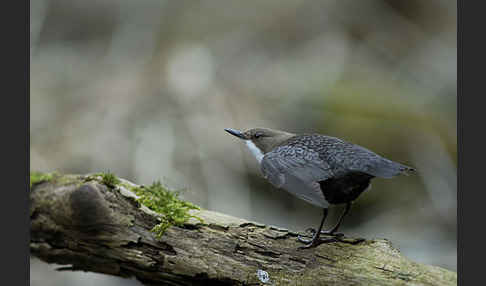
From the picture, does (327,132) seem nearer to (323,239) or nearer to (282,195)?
(282,195)

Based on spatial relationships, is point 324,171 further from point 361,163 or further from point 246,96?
point 246,96

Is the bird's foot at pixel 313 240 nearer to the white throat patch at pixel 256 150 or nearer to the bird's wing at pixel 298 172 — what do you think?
the bird's wing at pixel 298 172

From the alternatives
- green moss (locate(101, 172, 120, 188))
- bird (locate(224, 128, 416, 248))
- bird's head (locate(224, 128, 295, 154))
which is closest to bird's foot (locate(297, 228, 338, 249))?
bird (locate(224, 128, 416, 248))

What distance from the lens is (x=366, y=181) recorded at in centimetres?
318

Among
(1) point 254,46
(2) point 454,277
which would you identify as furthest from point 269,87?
(2) point 454,277

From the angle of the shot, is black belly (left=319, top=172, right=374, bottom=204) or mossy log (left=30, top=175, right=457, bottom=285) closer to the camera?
mossy log (left=30, top=175, right=457, bottom=285)

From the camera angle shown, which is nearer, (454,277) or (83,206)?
(454,277)

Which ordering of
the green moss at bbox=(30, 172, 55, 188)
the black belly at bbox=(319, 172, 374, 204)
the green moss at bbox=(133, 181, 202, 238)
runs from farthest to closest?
the green moss at bbox=(30, 172, 55, 188)
the green moss at bbox=(133, 181, 202, 238)
the black belly at bbox=(319, 172, 374, 204)

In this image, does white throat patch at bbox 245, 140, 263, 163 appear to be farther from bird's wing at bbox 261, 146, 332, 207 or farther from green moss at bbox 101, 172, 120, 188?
A: green moss at bbox 101, 172, 120, 188

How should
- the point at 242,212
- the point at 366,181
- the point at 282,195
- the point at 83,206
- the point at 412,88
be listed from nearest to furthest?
the point at 366,181 < the point at 83,206 < the point at 242,212 < the point at 282,195 < the point at 412,88

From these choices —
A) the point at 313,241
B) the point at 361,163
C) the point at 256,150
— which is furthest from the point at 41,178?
the point at 361,163

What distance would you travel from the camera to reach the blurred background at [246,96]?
224 inches

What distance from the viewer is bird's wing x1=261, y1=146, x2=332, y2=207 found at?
2979 millimetres

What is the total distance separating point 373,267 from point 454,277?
1.46ft
